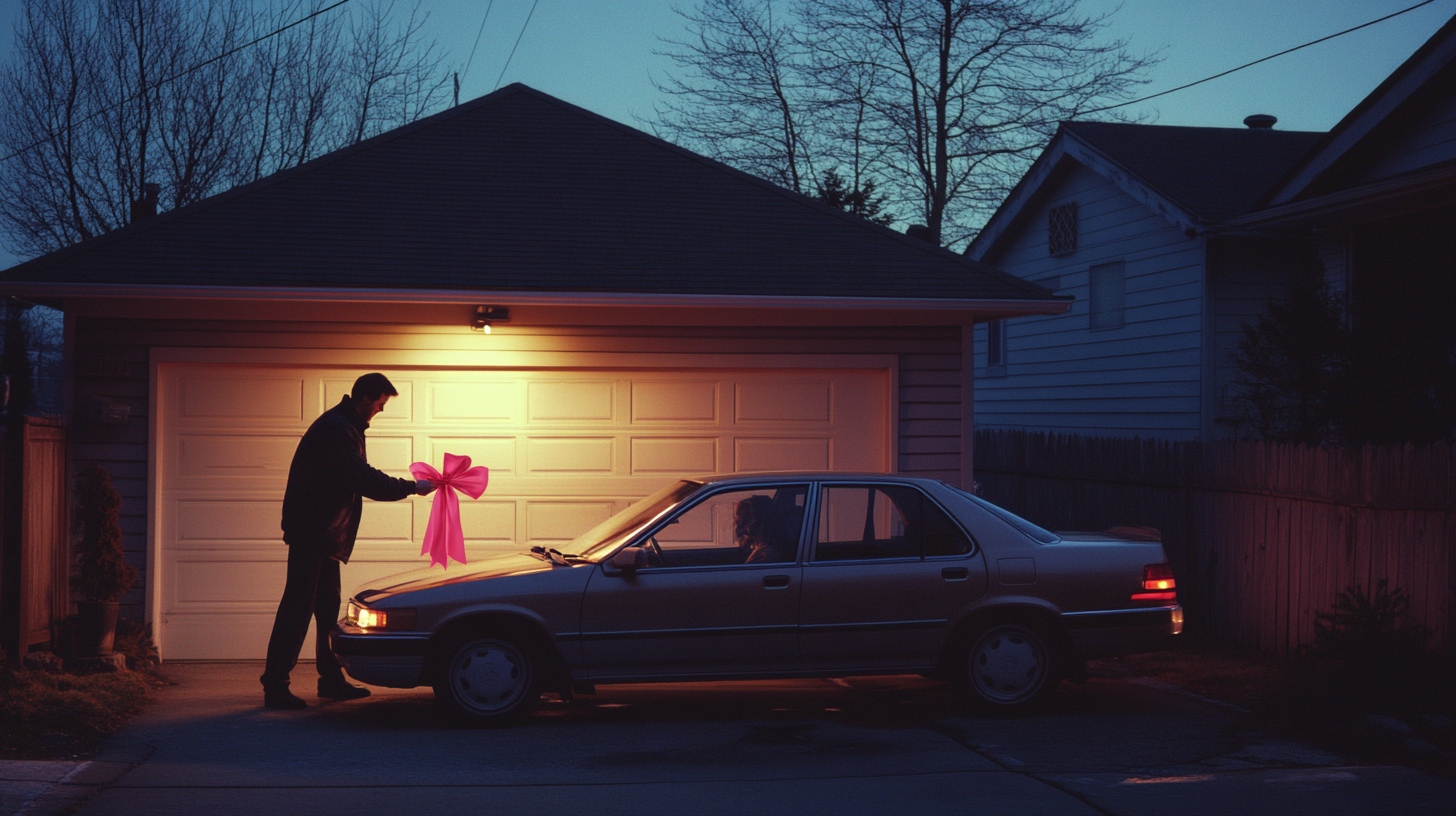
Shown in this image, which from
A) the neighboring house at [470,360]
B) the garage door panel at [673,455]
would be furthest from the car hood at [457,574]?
the garage door panel at [673,455]

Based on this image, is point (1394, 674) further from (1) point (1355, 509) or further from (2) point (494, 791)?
(2) point (494, 791)

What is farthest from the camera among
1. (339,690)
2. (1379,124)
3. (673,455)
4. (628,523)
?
(1379,124)

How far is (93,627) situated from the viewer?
832 centimetres

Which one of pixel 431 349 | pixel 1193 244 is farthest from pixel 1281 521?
pixel 431 349

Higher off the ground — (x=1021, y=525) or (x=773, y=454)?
(x=773, y=454)

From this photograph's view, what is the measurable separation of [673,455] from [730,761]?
12.7 feet

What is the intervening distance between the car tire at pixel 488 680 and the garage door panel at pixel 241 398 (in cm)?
335

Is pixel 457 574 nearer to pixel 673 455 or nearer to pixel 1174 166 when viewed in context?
pixel 673 455

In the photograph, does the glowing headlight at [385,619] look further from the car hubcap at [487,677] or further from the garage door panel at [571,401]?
the garage door panel at [571,401]

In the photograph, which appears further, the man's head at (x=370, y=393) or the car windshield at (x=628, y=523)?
the man's head at (x=370, y=393)

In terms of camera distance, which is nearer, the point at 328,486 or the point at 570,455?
the point at 328,486

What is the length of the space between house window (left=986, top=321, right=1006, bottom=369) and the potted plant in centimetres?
1431

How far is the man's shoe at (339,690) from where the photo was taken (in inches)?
308

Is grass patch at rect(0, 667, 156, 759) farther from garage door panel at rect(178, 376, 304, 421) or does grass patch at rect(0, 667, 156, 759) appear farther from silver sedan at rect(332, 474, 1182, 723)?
garage door panel at rect(178, 376, 304, 421)
